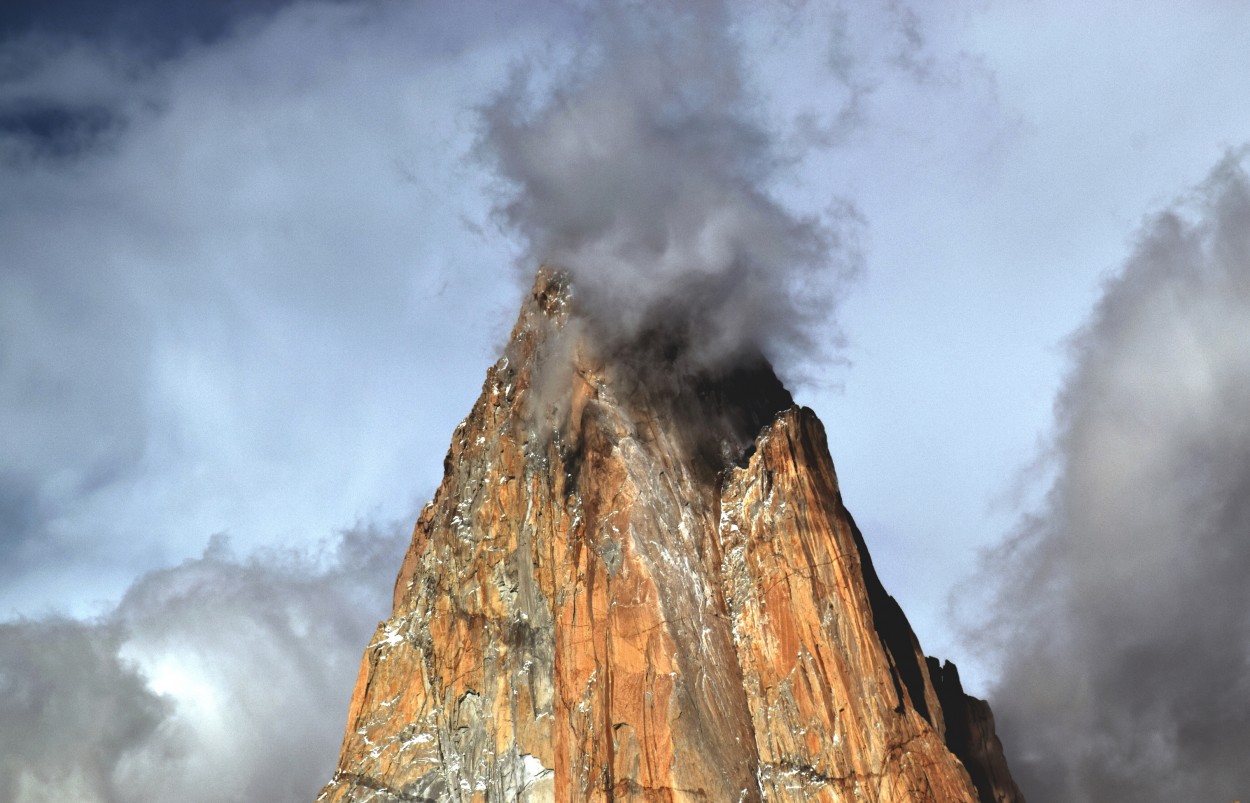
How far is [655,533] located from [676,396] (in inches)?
440

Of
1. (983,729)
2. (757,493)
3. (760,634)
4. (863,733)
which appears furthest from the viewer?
(983,729)

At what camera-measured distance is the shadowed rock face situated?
60281 mm

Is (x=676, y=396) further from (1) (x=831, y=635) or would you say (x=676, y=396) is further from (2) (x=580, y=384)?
(1) (x=831, y=635)

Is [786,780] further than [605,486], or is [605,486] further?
[605,486]

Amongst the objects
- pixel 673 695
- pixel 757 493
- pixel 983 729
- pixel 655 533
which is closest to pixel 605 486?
pixel 655 533

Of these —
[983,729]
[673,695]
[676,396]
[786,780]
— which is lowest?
[786,780]

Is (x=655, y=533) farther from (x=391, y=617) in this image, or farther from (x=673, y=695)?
(x=391, y=617)

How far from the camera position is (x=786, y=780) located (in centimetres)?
5978

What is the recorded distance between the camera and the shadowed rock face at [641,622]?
60.3 meters

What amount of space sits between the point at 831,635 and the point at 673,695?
8.58m

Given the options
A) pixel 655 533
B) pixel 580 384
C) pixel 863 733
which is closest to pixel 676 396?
pixel 580 384

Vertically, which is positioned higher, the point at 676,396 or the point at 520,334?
the point at 520,334

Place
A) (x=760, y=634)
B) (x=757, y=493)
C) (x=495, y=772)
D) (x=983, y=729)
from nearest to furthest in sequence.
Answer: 1. (x=760, y=634)
2. (x=757, y=493)
3. (x=495, y=772)
4. (x=983, y=729)

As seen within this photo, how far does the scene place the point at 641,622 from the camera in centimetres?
6412
